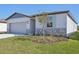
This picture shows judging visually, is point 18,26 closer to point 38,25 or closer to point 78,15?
point 38,25

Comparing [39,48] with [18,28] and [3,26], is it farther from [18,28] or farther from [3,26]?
[3,26]

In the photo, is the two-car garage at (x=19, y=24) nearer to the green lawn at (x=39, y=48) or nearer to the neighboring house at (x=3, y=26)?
the neighboring house at (x=3, y=26)

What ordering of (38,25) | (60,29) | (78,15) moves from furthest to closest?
(38,25), (60,29), (78,15)

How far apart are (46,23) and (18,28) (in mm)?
3025

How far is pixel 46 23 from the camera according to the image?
14117mm

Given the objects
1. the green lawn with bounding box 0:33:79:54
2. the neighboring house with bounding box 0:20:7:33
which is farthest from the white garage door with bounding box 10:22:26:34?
the green lawn with bounding box 0:33:79:54

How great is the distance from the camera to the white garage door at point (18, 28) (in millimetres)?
15345

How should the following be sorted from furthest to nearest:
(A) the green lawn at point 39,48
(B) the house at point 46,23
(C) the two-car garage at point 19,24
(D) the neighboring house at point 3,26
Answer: (D) the neighboring house at point 3,26 < (C) the two-car garage at point 19,24 < (B) the house at point 46,23 < (A) the green lawn at point 39,48

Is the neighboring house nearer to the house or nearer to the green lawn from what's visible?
the house

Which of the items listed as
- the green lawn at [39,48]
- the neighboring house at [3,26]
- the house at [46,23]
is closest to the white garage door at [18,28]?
the house at [46,23]

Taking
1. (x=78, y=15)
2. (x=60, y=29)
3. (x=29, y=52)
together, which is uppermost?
(x=78, y=15)
